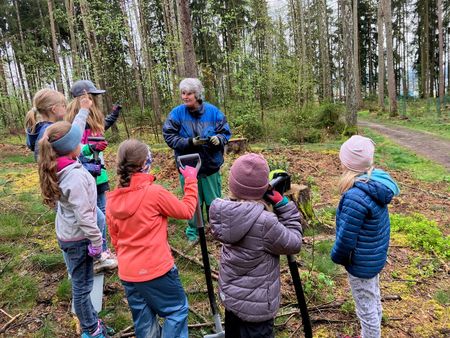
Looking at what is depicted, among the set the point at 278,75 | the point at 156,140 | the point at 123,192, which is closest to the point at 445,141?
the point at 278,75

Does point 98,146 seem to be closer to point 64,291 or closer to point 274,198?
point 64,291

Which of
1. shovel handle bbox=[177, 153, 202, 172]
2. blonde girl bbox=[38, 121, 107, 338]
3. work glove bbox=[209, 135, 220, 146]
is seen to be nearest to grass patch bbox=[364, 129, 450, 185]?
work glove bbox=[209, 135, 220, 146]

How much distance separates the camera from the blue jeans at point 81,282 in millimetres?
Result: 2828

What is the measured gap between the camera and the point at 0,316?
334cm

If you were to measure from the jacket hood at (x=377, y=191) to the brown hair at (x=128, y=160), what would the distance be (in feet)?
5.37

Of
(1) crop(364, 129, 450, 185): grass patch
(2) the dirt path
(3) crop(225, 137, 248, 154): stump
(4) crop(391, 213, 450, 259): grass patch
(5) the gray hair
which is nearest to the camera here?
(5) the gray hair

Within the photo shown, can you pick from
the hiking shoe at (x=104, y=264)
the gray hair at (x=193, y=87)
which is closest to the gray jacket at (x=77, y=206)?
the hiking shoe at (x=104, y=264)

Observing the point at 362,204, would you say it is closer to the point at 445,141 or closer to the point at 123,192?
the point at 123,192

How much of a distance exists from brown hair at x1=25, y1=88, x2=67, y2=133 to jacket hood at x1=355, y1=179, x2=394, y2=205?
2.88 meters

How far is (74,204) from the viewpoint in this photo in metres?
2.63

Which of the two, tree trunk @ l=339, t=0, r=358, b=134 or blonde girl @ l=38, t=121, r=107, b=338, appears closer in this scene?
blonde girl @ l=38, t=121, r=107, b=338

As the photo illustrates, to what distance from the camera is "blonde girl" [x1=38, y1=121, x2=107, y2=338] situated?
2.60 metres

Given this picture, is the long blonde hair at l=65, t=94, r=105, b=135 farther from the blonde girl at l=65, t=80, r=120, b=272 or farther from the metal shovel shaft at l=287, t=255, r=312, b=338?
the metal shovel shaft at l=287, t=255, r=312, b=338

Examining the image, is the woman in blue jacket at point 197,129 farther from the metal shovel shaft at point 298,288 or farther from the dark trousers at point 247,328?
the dark trousers at point 247,328
